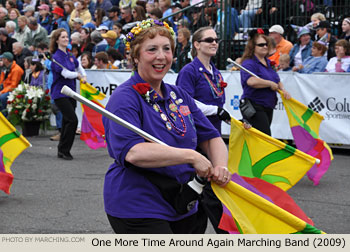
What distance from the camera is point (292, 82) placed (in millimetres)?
12164

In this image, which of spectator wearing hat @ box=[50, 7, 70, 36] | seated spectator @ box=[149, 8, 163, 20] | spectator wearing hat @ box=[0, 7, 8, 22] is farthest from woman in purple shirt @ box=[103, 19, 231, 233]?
spectator wearing hat @ box=[0, 7, 8, 22]

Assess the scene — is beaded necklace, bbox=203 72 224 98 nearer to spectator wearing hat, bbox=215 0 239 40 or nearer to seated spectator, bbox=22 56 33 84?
spectator wearing hat, bbox=215 0 239 40

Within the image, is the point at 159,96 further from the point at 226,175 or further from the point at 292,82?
the point at 292,82

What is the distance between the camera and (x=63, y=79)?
1109cm

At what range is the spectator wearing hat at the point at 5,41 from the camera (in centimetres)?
1892

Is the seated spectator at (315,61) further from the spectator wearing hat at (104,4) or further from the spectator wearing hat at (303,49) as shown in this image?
the spectator wearing hat at (104,4)

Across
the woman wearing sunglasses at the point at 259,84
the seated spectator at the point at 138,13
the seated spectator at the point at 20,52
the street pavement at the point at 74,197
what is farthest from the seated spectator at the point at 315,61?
the seated spectator at the point at 20,52

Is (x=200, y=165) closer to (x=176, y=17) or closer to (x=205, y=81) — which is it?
(x=205, y=81)

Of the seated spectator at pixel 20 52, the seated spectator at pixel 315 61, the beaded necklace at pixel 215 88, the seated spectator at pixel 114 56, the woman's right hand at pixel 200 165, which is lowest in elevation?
the seated spectator at pixel 20 52

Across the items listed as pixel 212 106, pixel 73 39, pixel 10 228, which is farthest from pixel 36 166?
pixel 73 39

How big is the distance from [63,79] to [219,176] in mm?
7894

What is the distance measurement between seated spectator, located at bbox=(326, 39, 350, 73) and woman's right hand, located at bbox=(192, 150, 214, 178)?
903cm

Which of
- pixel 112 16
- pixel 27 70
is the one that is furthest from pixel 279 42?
pixel 112 16

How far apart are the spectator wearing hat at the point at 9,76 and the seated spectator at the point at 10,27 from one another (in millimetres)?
3751
